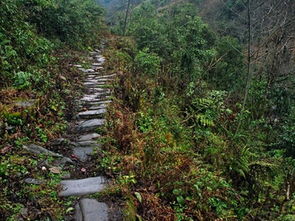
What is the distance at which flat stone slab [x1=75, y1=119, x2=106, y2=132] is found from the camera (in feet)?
15.3

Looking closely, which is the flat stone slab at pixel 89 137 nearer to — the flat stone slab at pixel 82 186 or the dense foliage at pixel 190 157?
the dense foliage at pixel 190 157

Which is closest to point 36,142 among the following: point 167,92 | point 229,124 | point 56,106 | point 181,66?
point 56,106

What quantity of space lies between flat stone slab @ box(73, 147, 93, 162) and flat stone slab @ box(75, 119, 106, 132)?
0.59 m

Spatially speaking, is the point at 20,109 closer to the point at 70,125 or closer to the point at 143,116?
the point at 70,125

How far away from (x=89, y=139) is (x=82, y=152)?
352mm

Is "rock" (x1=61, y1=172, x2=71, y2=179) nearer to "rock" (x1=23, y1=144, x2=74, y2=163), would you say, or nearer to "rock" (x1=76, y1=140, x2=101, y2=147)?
"rock" (x1=23, y1=144, x2=74, y2=163)

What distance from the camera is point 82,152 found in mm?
3998

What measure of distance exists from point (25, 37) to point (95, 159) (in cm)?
430

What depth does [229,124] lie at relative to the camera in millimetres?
6633

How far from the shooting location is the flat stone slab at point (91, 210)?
109 inches

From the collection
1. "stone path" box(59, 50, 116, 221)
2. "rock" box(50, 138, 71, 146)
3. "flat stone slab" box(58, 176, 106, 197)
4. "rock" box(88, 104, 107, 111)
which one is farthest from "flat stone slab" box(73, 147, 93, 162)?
"rock" box(88, 104, 107, 111)

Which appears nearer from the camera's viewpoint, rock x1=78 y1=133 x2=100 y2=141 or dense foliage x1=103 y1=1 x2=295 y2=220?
dense foliage x1=103 y1=1 x2=295 y2=220

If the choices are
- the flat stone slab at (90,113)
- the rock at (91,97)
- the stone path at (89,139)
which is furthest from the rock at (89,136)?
the rock at (91,97)

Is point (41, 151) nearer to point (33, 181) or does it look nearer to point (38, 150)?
point (38, 150)
